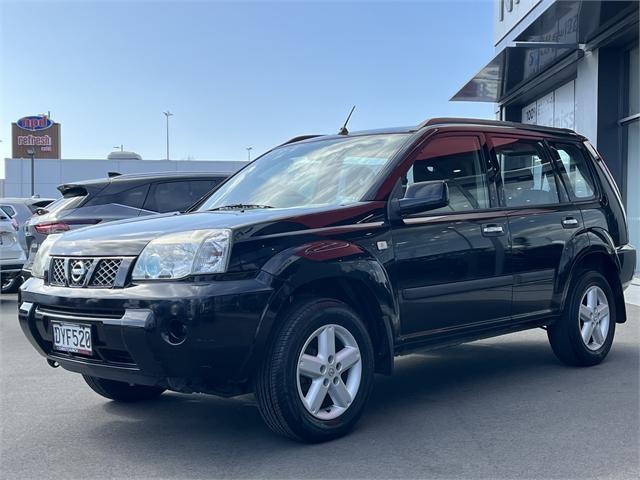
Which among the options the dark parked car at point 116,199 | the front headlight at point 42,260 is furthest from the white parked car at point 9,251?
the front headlight at point 42,260

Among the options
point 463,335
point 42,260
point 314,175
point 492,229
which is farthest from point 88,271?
point 492,229

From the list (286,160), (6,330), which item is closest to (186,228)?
(286,160)

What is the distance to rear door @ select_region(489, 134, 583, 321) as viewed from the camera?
529 cm

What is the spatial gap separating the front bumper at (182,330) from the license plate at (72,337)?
0.22 feet

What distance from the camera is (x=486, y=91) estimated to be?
18578 millimetres

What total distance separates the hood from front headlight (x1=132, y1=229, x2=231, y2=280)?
2.6 inches

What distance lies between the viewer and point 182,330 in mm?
3629

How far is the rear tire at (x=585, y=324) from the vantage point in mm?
5762

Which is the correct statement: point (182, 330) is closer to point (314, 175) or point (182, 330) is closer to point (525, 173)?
point (314, 175)

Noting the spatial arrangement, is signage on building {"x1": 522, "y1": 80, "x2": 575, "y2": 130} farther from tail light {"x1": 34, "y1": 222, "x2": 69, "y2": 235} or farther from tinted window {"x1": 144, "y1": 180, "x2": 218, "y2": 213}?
tail light {"x1": 34, "y1": 222, "x2": 69, "y2": 235}

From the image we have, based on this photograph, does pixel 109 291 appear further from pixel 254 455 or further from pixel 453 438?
pixel 453 438

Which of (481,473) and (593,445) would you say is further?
(593,445)

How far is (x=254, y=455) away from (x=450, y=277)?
1.68 meters

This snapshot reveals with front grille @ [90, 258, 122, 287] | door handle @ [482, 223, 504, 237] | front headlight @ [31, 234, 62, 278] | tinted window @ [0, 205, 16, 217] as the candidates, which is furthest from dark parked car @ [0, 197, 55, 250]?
door handle @ [482, 223, 504, 237]
